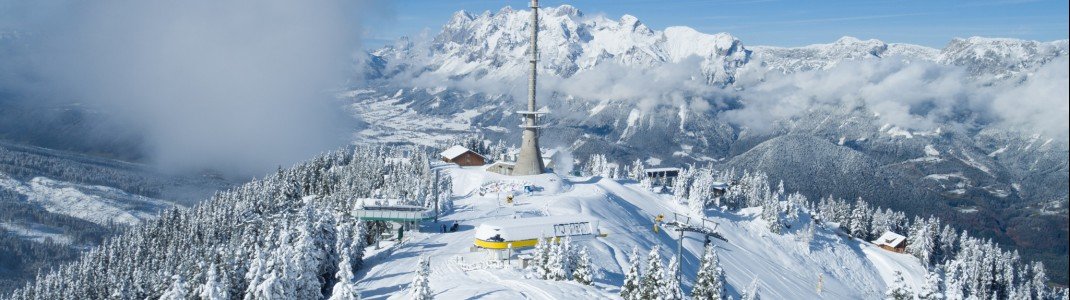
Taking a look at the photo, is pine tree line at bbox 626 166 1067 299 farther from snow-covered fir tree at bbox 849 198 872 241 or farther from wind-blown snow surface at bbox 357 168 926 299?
wind-blown snow surface at bbox 357 168 926 299

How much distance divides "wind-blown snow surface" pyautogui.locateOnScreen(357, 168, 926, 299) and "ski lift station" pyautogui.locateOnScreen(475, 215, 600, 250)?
150 cm

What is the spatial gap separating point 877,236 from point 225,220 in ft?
417

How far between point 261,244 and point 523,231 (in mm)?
26173

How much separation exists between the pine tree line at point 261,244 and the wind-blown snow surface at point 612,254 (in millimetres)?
5137

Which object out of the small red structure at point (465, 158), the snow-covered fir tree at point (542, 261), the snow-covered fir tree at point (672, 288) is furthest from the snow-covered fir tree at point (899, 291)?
the small red structure at point (465, 158)

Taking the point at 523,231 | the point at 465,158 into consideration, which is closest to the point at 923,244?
the point at 465,158

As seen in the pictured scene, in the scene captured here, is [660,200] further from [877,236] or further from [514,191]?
[877,236]

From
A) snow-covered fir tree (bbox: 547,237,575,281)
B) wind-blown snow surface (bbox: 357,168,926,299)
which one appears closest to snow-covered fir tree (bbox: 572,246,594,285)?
snow-covered fir tree (bbox: 547,237,575,281)

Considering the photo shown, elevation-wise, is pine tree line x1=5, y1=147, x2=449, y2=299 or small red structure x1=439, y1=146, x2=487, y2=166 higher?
small red structure x1=439, y1=146, x2=487, y2=166

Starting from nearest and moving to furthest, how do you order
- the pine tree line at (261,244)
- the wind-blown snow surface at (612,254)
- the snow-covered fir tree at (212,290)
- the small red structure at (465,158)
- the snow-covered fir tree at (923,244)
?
the snow-covered fir tree at (212,290)
the pine tree line at (261,244)
the wind-blown snow surface at (612,254)
the snow-covered fir tree at (923,244)
the small red structure at (465,158)

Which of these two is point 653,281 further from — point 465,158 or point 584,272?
point 465,158

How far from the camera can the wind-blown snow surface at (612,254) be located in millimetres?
53938

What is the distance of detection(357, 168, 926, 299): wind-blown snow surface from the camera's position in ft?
177

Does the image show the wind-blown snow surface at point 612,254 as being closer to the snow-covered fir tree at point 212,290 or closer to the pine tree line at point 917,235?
the pine tree line at point 917,235
